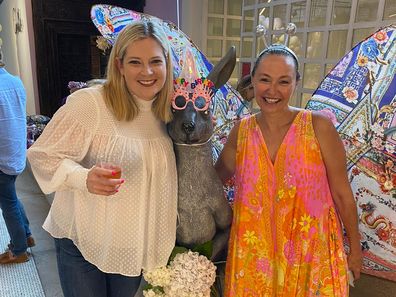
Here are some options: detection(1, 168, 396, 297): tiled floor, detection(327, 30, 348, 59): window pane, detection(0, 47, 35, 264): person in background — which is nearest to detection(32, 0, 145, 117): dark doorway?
detection(1, 168, 396, 297): tiled floor

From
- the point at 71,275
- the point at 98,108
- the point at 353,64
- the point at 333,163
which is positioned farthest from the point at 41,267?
the point at 353,64

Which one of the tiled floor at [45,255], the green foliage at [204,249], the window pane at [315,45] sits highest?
the window pane at [315,45]

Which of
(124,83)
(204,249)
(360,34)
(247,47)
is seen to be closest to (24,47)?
A: (247,47)

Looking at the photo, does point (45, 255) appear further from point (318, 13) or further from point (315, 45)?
point (318, 13)

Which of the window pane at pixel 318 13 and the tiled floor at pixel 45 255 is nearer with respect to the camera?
the tiled floor at pixel 45 255

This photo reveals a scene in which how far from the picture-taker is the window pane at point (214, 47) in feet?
11.7

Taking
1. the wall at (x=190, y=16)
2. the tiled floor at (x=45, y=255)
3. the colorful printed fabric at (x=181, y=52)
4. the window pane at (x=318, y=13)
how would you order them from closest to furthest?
1. the colorful printed fabric at (x=181, y=52)
2. the tiled floor at (x=45, y=255)
3. the window pane at (x=318, y=13)
4. the wall at (x=190, y=16)

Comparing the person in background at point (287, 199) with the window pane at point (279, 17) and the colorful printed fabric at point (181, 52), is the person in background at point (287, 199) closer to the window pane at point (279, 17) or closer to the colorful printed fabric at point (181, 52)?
the colorful printed fabric at point (181, 52)

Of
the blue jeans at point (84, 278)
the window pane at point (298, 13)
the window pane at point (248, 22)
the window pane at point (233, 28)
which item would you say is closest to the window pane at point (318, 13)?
the window pane at point (298, 13)

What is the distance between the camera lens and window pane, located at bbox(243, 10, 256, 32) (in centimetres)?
309

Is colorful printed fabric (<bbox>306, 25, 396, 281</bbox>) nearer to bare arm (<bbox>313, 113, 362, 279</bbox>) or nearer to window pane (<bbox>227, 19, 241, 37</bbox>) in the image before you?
bare arm (<bbox>313, 113, 362, 279</bbox>)

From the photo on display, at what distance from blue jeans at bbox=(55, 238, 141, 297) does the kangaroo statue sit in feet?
0.79

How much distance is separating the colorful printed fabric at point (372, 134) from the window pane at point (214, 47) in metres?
2.43

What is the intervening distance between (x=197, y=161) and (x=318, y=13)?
1873mm
